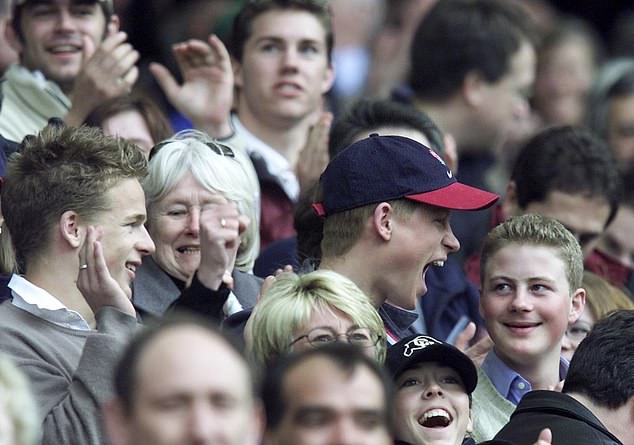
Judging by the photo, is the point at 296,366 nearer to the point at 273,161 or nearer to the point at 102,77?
the point at 102,77

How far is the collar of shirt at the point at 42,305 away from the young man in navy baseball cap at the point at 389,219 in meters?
1.08

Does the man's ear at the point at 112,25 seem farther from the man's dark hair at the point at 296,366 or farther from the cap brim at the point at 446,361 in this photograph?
the man's dark hair at the point at 296,366

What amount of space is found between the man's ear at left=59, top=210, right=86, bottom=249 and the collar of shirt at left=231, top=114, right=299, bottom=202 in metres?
2.61

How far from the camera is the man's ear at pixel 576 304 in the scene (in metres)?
7.20

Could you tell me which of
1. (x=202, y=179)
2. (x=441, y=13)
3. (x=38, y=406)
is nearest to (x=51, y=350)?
(x=38, y=406)

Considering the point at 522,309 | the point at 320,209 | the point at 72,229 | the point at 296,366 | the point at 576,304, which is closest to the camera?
the point at 296,366

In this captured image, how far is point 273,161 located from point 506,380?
2.38 metres

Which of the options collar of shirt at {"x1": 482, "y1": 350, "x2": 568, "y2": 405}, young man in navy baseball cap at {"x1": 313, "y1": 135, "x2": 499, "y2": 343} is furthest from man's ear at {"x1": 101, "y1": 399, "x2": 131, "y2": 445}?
collar of shirt at {"x1": 482, "y1": 350, "x2": 568, "y2": 405}

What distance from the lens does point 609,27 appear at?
1501cm

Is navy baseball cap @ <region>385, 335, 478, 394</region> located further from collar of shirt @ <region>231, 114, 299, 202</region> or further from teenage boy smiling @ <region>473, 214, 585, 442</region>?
collar of shirt @ <region>231, 114, 299, 202</region>

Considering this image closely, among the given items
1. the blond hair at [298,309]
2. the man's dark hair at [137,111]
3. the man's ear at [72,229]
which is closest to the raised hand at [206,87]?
the man's dark hair at [137,111]

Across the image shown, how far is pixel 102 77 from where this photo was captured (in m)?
8.27

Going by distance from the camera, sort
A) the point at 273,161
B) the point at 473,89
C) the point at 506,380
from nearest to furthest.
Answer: the point at 506,380 < the point at 273,161 < the point at 473,89

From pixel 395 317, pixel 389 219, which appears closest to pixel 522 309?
pixel 395 317
